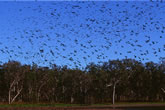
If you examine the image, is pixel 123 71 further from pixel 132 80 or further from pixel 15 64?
pixel 15 64

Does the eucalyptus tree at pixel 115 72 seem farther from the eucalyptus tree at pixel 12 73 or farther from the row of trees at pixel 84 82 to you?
the eucalyptus tree at pixel 12 73

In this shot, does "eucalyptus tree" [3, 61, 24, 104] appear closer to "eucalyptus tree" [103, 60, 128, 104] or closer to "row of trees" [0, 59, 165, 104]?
"row of trees" [0, 59, 165, 104]

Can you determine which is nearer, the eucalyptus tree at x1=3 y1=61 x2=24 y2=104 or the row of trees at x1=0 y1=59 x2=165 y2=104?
the eucalyptus tree at x1=3 y1=61 x2=24 y2=104

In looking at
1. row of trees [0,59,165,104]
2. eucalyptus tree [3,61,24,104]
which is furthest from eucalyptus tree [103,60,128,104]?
eucalyptus tree [3,61,24,104]

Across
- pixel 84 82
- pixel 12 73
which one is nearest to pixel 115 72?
pixel 84 82

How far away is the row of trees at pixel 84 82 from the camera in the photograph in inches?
3637

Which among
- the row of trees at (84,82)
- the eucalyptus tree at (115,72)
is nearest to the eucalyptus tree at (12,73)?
the row of trees at (84,82)

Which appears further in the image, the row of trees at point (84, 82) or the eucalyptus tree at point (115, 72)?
the row of trees at point (84, 82)

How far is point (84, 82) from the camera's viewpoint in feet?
304

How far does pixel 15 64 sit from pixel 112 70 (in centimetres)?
3229

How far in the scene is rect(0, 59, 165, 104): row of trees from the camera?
92375 millimetres

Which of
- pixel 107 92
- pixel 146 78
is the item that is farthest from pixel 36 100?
pixel 146 78

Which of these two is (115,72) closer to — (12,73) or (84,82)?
(84,82)

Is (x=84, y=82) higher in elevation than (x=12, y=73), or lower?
lower
